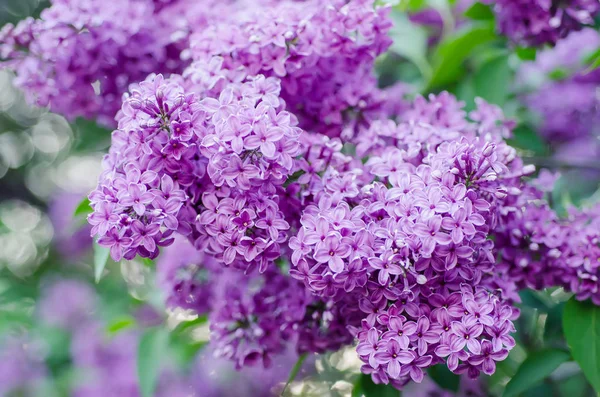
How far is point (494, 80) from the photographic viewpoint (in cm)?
211

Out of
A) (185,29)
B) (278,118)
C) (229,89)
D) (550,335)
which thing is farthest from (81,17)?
(550,335)

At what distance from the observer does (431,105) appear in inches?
67.6

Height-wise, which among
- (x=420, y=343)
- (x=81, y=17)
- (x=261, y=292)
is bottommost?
(x=261, y=292)

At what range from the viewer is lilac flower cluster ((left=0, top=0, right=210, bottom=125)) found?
183 centimetres

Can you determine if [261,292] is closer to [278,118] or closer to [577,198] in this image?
[278,118]

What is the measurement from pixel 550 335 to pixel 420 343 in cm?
74

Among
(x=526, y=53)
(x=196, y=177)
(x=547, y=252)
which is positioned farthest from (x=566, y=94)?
(x=196, y=177)

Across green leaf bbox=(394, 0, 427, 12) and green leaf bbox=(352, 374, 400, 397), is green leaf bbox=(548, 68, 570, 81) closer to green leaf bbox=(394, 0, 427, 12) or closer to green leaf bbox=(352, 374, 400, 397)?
green leaf bbox=(394, 0, 427, 12)

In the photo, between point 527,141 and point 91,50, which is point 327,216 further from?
point 527,141

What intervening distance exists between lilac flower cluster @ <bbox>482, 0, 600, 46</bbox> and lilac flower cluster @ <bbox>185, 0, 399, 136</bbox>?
1.36ft

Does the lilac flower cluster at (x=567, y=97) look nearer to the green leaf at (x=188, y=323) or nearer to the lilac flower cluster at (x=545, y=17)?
the lilac flower cluster at (x=545, y=17)

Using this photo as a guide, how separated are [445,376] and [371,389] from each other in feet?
0.64

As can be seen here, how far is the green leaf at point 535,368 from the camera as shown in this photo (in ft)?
5.22

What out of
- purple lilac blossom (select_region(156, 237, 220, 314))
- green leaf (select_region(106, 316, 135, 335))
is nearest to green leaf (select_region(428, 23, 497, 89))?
purple lilac blossom (select_region(156, 237, 220, 314))
